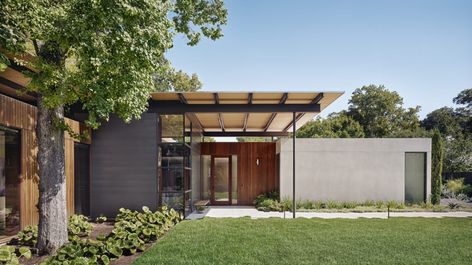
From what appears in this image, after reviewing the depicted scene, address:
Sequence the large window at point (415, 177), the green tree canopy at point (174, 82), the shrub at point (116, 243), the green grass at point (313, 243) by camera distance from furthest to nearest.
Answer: the green tree canopy at point (174, 82)
the large window at point (415, 177)
the green grass at point (313, 243)
the shrub at point (116, 243)

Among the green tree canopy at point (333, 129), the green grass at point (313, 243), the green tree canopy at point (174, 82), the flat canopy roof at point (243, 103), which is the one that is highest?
the green tree canopy at point (174, 82)

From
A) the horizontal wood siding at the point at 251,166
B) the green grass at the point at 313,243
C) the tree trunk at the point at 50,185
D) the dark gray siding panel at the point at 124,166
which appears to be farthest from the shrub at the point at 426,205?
the tree trunk at the point at 50,185

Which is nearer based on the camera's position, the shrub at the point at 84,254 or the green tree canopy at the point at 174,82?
the shrub at the point at 84,254

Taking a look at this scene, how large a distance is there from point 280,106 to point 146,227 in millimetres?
5569

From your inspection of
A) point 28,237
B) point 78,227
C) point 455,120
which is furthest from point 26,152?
point 455,120

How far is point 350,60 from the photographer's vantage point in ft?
51.9

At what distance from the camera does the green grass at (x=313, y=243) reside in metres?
6.87

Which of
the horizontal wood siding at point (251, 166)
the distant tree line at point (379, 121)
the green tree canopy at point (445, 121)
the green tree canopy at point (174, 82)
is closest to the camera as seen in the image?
the horizontal wood siding at point (251, 166)

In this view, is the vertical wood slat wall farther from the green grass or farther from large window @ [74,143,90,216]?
the green grass

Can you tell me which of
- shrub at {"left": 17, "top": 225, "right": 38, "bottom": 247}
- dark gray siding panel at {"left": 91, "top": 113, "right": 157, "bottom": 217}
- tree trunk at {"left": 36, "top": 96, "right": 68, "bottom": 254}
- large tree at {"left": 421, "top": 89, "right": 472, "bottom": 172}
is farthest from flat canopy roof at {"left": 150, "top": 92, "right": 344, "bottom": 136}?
large tree at {"left": 421, "top": 89, "right": 472, "bottom": 172}

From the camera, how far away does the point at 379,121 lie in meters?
38.9

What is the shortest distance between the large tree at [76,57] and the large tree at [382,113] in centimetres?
3471

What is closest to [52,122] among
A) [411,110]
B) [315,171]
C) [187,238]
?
[187,238]

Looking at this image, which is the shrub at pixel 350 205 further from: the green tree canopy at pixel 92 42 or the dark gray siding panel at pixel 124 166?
the green tree canopy at pixel 92 42
